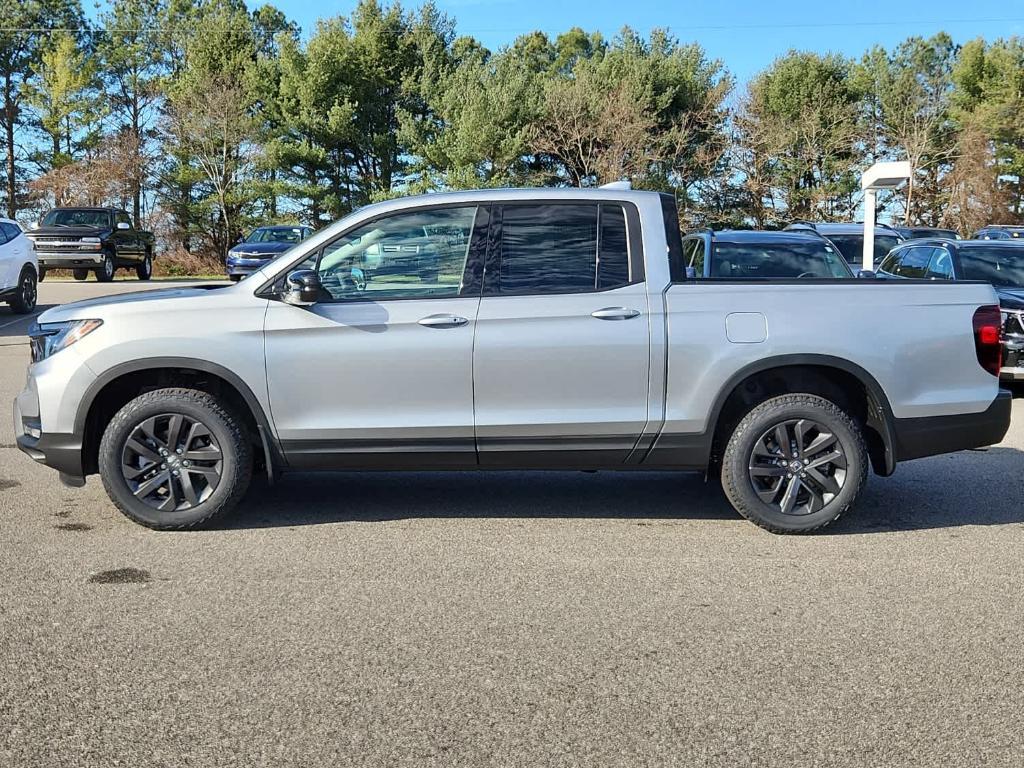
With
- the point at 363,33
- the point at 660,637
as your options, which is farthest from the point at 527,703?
the point at 363,33

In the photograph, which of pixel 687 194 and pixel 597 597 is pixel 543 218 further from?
pixel 687 194

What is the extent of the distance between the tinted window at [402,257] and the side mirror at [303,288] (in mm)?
180

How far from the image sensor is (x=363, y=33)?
49.3m

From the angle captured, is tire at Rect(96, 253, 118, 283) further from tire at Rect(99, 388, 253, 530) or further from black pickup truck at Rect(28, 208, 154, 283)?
tire at Rect(99, 388, 253, 530)

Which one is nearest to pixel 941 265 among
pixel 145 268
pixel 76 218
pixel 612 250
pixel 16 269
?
pixel 612 250

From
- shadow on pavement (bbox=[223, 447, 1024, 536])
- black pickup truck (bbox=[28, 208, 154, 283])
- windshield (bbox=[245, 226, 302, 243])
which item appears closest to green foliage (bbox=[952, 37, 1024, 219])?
windshield (bbox=[245, 226, 302, 243])

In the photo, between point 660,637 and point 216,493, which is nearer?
point 660,637

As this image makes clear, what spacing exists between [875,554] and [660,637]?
174 cm

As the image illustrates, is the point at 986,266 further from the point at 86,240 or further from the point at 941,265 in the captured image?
the point at 86,240

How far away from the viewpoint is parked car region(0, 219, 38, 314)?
677 inches

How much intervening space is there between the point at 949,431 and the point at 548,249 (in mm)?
2421

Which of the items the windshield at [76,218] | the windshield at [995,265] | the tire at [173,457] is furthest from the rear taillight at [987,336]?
the windshield at [76,218]

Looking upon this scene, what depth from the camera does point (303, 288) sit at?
532 centimetres

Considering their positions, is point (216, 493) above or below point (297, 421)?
below
